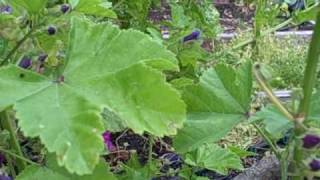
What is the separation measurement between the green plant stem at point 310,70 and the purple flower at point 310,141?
0.02 m

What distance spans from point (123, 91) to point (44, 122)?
93mm

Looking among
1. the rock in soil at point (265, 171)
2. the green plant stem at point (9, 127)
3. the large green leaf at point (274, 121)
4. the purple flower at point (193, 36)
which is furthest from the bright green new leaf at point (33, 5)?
the rock in soil at point (265, 171)

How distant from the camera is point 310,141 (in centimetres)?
82

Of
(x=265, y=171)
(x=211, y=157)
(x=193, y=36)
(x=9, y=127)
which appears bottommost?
(x=265, y=171)

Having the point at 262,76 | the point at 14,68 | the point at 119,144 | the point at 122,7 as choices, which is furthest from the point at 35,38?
the point at 119,144

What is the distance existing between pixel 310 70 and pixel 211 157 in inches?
27.2

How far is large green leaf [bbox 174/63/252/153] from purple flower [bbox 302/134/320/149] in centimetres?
16

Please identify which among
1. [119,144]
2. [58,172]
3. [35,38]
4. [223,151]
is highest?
[35,38]

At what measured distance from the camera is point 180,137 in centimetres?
99

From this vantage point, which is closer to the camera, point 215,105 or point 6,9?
point 215,105


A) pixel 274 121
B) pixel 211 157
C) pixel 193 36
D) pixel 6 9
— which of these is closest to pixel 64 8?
pixel 6 9

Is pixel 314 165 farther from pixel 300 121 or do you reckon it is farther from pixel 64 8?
pixel 64 8

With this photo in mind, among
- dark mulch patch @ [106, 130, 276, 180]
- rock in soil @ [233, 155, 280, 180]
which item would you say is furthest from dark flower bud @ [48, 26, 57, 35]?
dark mulch patch @ [106, 130, 276, 180]

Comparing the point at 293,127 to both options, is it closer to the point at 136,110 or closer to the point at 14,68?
the point at 136,110
